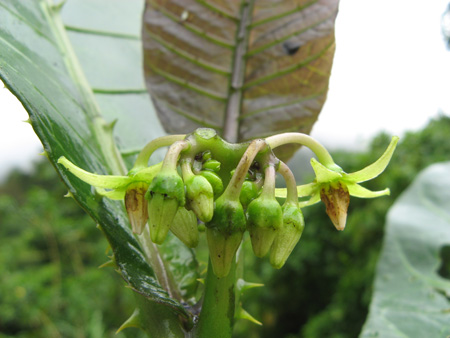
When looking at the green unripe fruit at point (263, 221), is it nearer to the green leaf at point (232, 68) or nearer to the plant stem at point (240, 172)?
the plant stem at point (240, 172)

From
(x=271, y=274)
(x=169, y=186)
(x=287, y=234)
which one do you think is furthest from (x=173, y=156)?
(x=271, y=274)

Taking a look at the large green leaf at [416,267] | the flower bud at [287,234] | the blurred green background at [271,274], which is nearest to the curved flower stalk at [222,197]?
the flower bud at [287,234]

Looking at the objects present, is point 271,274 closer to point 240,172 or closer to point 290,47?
point 290,47

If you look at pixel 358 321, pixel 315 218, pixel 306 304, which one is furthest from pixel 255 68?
pixel 306 304

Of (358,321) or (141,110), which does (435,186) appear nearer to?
(141,110)

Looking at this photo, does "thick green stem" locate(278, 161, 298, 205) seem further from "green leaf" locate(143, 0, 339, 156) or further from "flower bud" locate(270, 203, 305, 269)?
"green leaf" locate(143, 0, 339, 156)

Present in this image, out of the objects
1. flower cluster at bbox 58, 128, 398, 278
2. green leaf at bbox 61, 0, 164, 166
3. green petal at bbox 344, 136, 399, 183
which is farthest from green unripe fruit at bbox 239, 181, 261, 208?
green leaf at bbox 61, 0, 164, 166
